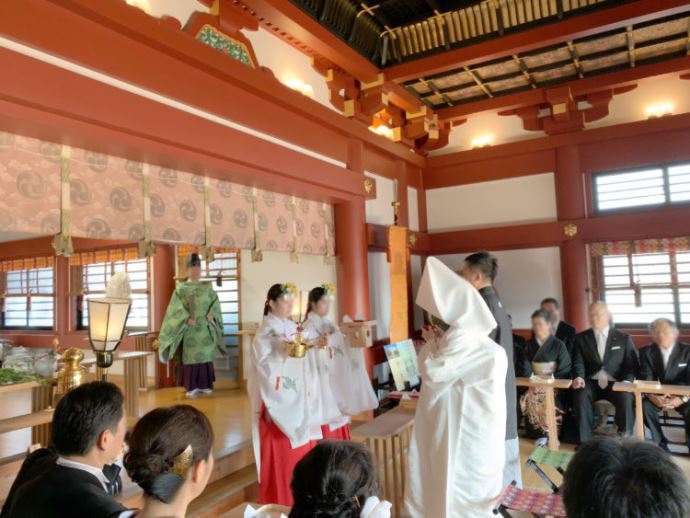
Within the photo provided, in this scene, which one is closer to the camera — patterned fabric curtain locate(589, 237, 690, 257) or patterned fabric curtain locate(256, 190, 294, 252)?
patterned fabric curtain locate(256, 190, 294, 252)

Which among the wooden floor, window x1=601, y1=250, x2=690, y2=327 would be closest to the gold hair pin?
the wooden floor

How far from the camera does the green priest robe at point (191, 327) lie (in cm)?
665

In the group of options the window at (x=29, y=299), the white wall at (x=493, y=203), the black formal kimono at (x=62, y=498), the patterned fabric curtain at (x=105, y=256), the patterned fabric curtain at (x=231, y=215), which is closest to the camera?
the black formal kimono at (x=62, y=498)

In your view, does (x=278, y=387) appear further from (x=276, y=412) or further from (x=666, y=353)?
(x=666, y=353)

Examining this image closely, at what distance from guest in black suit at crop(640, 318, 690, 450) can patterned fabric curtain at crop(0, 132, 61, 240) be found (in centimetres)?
573

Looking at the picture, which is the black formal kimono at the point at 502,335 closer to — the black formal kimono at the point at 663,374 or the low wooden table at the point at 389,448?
the low wooden table at the point at 389,448

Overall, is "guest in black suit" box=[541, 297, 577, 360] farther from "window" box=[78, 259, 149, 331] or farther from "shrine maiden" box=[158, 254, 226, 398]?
"window" box=[78, 259, 149, 331]

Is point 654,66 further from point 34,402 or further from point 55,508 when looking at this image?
point 34,402

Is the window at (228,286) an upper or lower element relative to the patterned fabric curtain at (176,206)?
lower

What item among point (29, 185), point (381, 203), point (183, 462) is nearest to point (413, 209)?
point (381, 203)

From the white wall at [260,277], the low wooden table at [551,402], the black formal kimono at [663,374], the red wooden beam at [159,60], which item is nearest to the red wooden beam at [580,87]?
the red wooden beam at [159,60]

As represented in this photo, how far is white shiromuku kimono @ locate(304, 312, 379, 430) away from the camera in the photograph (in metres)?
5.10

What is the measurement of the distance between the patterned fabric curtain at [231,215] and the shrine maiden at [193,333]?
2479mm

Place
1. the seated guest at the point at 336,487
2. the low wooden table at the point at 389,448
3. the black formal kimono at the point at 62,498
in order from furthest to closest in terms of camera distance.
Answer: the low wooden table at the point at 389,448, the black formal kimono at the point at 62,498, the seated guest at the point at 336,487
